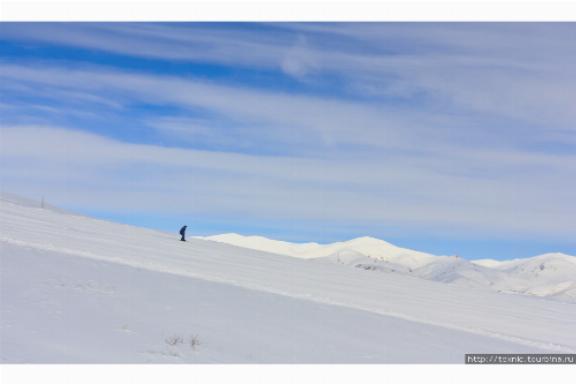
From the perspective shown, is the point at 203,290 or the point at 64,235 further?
the point at 64,235

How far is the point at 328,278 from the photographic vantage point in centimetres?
2831

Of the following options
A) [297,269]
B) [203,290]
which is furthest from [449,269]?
[203,290]

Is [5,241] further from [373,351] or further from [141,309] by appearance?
[373,351]

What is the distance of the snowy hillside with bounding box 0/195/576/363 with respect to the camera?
1159cm

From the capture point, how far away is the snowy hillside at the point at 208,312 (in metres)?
11.6

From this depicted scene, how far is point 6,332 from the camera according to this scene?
1061 centimetres

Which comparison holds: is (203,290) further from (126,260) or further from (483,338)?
(483,338)

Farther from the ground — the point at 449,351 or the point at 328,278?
the point at 328,278

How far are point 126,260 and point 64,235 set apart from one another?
215 inches

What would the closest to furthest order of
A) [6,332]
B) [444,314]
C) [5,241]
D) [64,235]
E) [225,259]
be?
[6,332], [5,241], [444,314], [64,235], [225,259]

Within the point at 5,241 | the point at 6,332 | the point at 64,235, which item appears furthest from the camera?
the point at 64,235

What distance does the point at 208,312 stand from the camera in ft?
50.4
